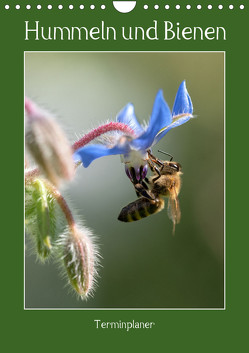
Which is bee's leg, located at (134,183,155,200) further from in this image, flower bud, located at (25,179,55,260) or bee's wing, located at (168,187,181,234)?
flower bud, located at (25,179,55,260)

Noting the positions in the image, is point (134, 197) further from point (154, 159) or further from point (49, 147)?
point (49, 147)

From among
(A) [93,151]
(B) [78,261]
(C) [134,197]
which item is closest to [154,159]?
(A) [93,151]

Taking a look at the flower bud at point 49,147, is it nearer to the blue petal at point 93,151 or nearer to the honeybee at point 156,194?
the blue petal at point 93,151

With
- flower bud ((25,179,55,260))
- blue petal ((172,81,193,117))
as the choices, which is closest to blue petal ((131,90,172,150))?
blue petal ((172,81,193,117))

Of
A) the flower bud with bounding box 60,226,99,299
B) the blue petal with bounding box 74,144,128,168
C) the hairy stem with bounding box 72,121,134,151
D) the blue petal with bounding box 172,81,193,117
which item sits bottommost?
the flower bud with bounding box 60,226,99,299

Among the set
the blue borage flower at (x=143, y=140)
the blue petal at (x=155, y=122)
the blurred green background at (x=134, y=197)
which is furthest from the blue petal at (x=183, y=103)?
the blurred green background at (x=134, y=197)
